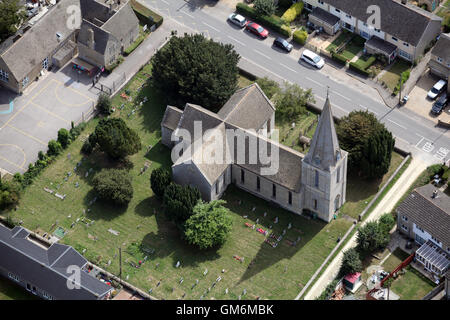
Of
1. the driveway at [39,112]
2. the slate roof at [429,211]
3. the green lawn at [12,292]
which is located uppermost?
the slate roof at [429,211]

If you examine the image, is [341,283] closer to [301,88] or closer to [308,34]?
[301,88]

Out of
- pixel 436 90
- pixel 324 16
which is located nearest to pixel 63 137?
pixel 324 16

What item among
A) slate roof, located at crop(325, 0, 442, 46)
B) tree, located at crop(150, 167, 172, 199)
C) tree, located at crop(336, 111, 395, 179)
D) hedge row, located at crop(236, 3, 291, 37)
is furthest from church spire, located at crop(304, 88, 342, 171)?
hedge row, located at crop(236, 3, 291, 37)

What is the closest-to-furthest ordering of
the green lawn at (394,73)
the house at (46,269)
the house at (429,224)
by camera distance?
the house at (46,269)
the house at (429,224)
the green lawn at (394,73)

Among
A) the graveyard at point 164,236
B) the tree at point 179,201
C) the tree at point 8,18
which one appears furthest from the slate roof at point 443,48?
the tree at point 8,18

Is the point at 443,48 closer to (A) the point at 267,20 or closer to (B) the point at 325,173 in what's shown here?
(A) the point at 267,20

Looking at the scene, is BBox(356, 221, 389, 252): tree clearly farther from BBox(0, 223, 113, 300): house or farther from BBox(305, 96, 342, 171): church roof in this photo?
BBox(0, 223, 113, 300): house

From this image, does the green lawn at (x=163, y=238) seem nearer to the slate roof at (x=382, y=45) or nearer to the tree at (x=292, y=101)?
the tree at (x=292, y=101)
